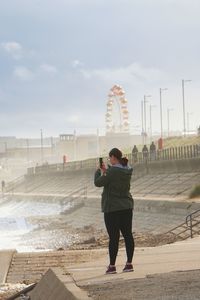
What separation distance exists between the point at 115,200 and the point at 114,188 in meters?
0.16

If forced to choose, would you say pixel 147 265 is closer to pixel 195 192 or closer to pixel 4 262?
pixel 4 262

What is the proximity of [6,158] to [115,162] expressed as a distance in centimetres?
18426

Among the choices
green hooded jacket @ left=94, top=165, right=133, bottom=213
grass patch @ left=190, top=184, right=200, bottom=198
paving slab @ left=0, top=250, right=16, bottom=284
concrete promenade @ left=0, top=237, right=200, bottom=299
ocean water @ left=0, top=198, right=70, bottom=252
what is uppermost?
green hooded jacket @ left=94, top=165, right=133, bottom=213

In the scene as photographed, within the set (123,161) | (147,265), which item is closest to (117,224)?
(123,161)

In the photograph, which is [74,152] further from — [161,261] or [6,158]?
[161,261]

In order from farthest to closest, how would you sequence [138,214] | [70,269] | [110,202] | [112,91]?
[112,91]
[138,214]
[70,269]
[110,202]

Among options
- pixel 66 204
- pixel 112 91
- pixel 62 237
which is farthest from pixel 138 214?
pixel 112 91

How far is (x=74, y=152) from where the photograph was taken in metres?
155

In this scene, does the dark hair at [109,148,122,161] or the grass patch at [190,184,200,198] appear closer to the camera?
the dark hair at [109,148,122,161]

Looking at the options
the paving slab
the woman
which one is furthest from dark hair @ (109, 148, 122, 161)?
the paving slab

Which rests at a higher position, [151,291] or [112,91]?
[112,91]

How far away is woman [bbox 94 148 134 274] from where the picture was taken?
834cm

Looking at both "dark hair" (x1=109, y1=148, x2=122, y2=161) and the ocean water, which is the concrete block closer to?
"dark hair" (x1=109, y1=148, x2=122, y2=161)

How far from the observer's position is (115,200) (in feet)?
27.4
